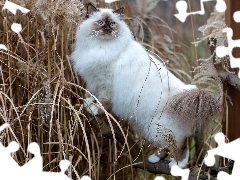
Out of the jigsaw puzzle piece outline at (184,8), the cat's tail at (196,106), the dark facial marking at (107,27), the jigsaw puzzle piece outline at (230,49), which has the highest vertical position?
the jigsaw puzzle piece outline at (184,8)

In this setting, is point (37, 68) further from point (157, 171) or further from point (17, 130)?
point (157, 171)

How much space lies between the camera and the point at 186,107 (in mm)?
1358

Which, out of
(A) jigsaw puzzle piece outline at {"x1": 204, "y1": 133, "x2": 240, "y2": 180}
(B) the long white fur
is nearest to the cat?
(B) the long white fur

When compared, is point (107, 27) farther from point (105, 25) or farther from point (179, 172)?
point (179, 172)

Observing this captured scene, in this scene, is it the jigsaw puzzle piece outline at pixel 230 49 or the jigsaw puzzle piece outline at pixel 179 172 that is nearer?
the jigsaw puzzle piece outline at pixel 179 172

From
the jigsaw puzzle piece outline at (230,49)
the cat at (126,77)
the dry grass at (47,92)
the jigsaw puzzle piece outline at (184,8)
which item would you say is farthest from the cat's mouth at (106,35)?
the jigsaw puzzle piece outline at (230,49)

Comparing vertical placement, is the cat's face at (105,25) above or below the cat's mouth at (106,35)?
above

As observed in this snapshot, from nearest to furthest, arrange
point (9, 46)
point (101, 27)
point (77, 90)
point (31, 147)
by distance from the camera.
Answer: point (31, 147), point (101, 27), point (9, 46), point (77, 90)

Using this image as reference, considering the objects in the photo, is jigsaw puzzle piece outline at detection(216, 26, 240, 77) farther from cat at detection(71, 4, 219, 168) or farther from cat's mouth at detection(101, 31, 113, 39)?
cat's mouth at detection(101, 31, 113, 39)

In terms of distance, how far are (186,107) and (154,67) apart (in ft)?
0.73

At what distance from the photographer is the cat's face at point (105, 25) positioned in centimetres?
147

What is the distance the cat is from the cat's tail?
62 millimetres

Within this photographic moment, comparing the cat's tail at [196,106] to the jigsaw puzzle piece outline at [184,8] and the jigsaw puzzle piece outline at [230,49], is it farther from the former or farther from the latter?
the jigsaw puzzle piece outline at [184,8]

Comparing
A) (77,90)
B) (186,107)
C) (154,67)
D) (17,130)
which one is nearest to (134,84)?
(154,67)
